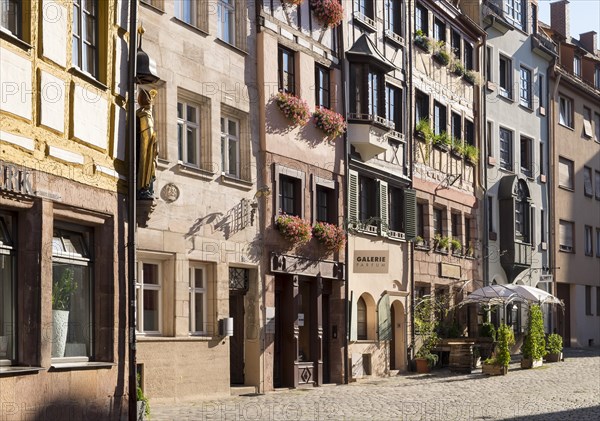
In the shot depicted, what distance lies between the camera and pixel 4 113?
13594 millimetres

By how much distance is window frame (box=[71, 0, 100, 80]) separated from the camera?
51.2 feet

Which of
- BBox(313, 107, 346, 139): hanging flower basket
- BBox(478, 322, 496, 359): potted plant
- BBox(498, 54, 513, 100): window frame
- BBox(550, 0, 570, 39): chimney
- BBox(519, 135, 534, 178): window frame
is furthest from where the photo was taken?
BBox(550, 0, 570, 39): chimney

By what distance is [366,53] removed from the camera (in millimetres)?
28656

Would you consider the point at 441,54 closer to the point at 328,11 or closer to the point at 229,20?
the point at 328,11

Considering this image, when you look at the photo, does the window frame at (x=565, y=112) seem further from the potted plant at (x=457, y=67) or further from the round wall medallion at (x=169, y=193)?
the round wall medallion at (x=169, y=193)

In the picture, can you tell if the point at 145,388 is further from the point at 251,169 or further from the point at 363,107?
the point at 363,107

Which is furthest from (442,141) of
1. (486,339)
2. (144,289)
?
(144,289)

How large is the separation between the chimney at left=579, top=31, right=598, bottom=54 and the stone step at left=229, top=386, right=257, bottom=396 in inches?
1400

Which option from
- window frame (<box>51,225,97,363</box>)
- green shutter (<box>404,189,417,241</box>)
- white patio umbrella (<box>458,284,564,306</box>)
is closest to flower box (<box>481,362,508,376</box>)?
white patio umbrella (<box>458,284,564,306</box>)

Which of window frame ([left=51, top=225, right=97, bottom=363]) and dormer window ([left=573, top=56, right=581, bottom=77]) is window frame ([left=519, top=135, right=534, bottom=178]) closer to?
dormer window ([left=573, top=56, right=581, bottom=77])

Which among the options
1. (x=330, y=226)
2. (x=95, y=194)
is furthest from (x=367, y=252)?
(x=95, y=194)

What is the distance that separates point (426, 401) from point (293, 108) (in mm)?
6689

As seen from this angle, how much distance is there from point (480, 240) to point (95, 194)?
2399 cm

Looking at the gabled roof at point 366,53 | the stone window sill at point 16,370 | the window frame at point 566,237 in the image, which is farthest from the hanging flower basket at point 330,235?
the window frame at point 566,237
